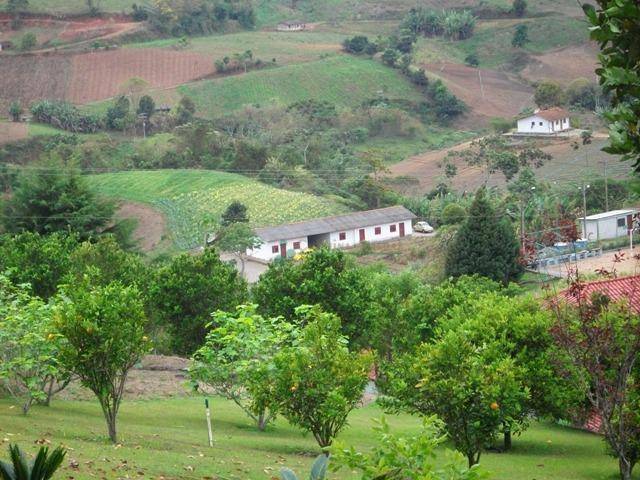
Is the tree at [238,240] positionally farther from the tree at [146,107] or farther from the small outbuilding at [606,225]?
the tree at [146,107]

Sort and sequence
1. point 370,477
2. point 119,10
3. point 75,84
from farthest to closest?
point 119,10
point 75,84
point 370,477

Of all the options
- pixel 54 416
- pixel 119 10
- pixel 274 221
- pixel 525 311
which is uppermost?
pixel 119 10

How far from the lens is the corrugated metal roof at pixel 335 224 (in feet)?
210

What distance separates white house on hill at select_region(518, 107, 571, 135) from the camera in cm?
9412

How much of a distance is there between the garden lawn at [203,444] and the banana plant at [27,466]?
290cm

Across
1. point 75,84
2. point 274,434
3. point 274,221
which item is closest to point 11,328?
point 274,434

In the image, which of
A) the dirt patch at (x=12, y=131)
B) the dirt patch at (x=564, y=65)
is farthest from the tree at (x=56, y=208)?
the dirt patch at (x=564, y=65)

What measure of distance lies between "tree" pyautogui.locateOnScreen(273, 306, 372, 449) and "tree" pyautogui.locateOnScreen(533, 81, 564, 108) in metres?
90.1

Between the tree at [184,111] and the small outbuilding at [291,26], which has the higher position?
the small outbuilding at [291,26]

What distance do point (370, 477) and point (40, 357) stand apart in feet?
30.7

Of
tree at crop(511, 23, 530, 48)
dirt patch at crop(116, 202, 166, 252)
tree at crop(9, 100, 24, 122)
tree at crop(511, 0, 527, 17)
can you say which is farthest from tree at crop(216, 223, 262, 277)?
tree at crop(511, 0, 527, 17)

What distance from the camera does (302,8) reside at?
146 metres

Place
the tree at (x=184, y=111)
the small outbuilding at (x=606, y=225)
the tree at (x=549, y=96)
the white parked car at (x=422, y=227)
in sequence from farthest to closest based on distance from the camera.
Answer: the tree at (x=549, y=96) < the tree at (x=184, y=111) < the white parked car at (x=422, y=227) < the small outbuilding at (x=606, y=225)

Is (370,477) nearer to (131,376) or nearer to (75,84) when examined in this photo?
(131,376)
